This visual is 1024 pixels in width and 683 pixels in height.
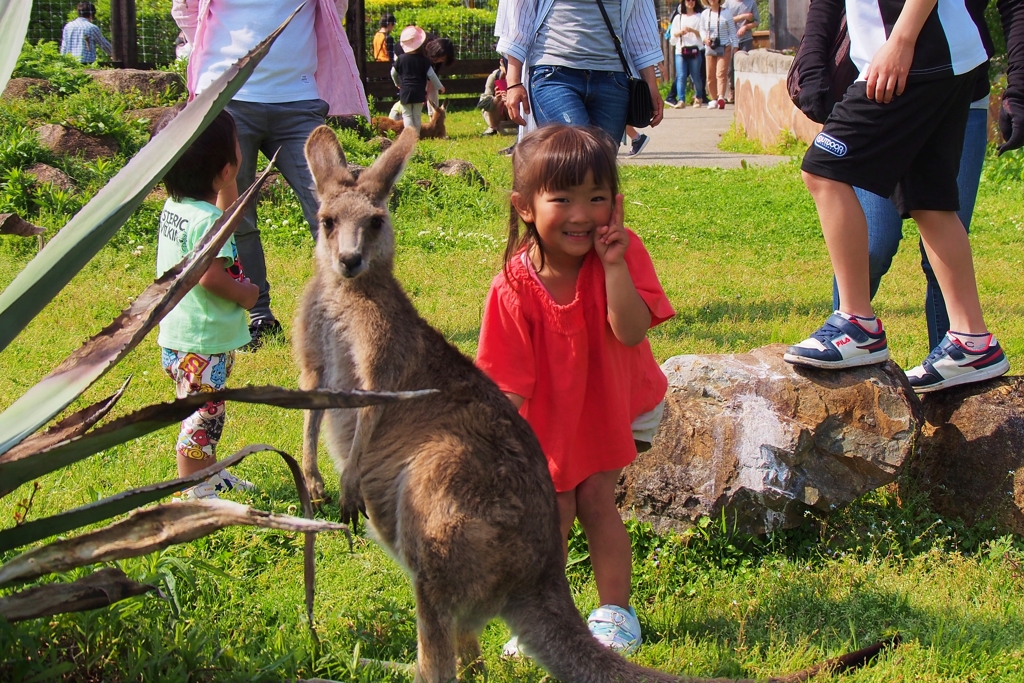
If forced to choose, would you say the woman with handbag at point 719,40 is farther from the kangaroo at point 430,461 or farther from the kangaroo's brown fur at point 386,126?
the kangaroo at point 430,461

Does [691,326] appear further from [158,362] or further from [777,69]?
[777,69]

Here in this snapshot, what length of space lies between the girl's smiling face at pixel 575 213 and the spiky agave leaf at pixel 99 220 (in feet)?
3.90

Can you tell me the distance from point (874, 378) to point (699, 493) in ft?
2.85

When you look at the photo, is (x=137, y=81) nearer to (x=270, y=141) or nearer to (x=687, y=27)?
(x=270, y=141)

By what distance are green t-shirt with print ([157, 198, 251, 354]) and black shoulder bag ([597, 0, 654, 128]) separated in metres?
2.50

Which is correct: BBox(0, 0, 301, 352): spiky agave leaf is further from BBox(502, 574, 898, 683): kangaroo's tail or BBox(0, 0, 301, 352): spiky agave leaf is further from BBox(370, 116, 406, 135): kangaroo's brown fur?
BBox(370, 116, 406, 135): kangaroo's brown fur

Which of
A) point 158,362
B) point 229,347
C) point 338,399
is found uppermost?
point 338,399

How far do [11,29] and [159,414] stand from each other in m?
1.29

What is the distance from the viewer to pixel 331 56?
581 centimetres

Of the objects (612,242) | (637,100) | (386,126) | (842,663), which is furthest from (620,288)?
(386,126)

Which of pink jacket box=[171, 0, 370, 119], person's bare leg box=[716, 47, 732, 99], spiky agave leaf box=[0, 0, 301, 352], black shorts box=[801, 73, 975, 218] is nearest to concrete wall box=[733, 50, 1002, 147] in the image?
person's bare leg box=[716, 47, 732, 99]

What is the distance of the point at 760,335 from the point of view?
600cm

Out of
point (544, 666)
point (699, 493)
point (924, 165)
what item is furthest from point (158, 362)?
point (924, 165)

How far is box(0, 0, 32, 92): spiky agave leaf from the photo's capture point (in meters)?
2.62
